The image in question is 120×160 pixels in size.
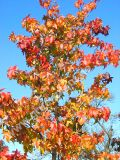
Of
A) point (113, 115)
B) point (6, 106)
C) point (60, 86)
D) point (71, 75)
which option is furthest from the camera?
point (113, 115)

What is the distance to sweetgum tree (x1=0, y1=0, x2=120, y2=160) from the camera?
31.1 feet

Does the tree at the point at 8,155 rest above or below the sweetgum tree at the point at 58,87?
below

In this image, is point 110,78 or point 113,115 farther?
point 113,115

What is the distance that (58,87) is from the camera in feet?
32.6

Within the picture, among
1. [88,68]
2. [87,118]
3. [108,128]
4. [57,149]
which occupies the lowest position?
[57,149]

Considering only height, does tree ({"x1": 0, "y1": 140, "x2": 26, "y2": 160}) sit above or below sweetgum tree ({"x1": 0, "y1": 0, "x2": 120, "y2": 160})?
below

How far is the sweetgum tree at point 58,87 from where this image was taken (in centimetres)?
948

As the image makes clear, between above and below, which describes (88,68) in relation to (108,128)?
below

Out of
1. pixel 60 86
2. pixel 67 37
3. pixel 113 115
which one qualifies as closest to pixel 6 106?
pixel 60 86

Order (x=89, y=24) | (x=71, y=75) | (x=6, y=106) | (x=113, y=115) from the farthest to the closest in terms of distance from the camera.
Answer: (x=113, y=115) < (x=89, y=24) < (x=71, y=75) < (x=6, y=106)

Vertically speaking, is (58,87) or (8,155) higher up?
(58,87)

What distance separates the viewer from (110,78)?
10.7 m

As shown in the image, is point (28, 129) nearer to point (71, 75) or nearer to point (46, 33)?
point (71, 75)

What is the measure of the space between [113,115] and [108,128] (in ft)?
4.73
